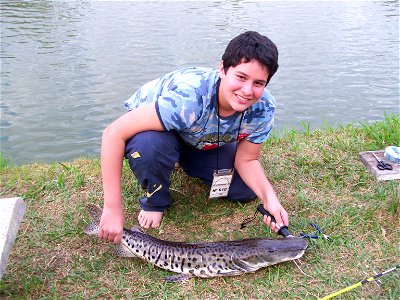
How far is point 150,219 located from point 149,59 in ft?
24.5

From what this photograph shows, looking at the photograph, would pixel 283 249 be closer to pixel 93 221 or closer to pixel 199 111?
pixel 199 111

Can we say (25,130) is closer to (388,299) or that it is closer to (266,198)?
(266,198)

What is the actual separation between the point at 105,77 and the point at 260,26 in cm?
557

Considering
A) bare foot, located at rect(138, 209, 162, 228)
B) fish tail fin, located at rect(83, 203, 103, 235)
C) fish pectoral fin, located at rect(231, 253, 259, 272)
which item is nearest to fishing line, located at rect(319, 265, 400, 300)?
fish pectoral fin, located at rect(231, 253, 259, 272)

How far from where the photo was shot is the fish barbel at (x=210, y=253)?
9.30ft

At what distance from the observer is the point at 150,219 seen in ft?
11.1

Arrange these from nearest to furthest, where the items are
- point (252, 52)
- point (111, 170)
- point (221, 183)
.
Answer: point (252, 52) → point (111, 170) → point (221, 183)

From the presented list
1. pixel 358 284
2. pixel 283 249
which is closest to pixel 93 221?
pixel 283 249

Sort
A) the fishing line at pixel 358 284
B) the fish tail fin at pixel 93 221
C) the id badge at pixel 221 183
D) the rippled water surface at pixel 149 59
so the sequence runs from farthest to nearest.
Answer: the rippled water surface at pixel 149 59 → the id badge at pixel 221 183 → the fish tail fin at pixel 93 221 → the fishing line at pixel 358 284

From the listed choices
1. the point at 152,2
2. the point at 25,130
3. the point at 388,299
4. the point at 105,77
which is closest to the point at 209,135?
the point at 388,299

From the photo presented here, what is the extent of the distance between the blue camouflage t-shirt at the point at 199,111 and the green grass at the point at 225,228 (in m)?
0.61

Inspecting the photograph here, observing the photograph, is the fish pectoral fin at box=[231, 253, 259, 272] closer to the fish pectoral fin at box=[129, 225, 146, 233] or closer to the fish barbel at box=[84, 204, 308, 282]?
the fish barbel at box=[84, 204, 308, 282]

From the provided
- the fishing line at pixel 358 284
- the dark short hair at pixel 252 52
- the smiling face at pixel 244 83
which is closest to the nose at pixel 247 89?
the smiling face at pixel 244 83

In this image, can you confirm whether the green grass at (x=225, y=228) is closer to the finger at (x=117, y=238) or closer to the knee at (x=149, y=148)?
the finger at (x=117, y=238)
